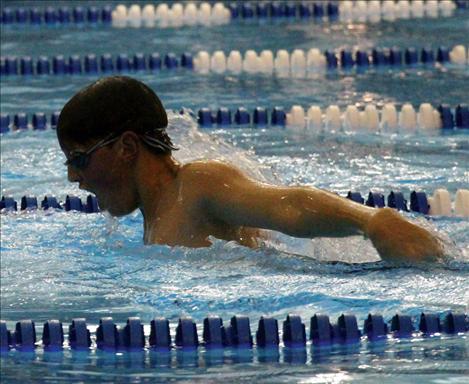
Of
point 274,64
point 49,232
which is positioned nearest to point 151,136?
point 49,232

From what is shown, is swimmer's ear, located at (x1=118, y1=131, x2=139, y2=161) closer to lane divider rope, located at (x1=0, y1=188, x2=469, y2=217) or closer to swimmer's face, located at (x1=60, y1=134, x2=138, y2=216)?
swimmer's face, located at (x1=60, y1=134, x2=138, y2=216)

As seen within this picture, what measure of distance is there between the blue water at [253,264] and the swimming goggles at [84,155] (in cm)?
38

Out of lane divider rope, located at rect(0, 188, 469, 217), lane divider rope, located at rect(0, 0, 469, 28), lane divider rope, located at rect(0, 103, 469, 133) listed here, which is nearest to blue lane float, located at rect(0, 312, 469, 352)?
lane divider rope, located at rect(0, 188, 469, 217)

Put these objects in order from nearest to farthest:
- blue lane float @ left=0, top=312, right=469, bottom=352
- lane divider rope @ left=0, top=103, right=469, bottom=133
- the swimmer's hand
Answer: the swimmer's hand → blue lane float @ left=0, top=312, right=469, bottom=352 → lane divider rope @ left=0, top=103, right=469, bottom=133

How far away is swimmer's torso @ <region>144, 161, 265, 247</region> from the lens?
3324 millimetres

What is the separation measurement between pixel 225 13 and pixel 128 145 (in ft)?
21.0

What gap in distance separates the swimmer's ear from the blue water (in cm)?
33

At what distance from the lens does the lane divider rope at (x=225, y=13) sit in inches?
372

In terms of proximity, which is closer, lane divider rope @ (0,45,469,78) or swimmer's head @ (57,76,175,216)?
swimmer's head @ (57,76,175,216)

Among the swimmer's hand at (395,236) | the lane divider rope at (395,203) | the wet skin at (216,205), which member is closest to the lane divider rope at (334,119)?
the lane divider rope at (395,203)

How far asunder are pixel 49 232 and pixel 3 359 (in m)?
1.37

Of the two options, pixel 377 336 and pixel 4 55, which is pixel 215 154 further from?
pixel 4 55

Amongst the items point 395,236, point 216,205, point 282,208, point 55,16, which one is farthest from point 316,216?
point 55,16

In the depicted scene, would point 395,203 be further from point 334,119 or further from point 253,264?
point 334,119
